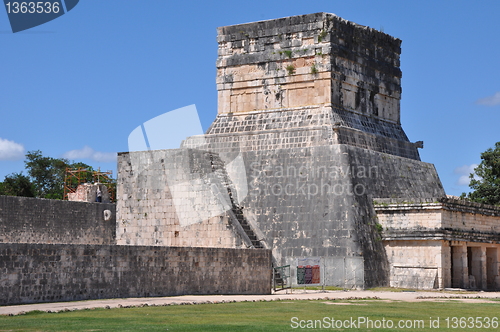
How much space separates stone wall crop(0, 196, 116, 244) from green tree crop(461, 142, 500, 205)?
17.3m

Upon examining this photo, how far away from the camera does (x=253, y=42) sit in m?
29.3

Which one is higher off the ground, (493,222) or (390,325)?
(493,222)

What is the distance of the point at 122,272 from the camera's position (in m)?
19.3

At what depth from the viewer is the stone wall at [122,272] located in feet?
56.7

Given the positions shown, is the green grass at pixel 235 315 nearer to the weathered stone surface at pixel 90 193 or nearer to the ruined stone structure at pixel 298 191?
the ruined stone structure at pixel 298 191

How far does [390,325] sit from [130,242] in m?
14.7

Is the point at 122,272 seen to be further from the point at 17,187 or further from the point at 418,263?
the point at 17,187

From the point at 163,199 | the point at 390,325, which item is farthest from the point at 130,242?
the point at 390,325

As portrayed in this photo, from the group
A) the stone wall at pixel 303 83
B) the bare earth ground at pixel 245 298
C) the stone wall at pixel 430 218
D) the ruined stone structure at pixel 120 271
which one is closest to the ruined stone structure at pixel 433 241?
the stone wall at pixel 430 218

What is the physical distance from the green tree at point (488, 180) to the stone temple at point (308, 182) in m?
9.00

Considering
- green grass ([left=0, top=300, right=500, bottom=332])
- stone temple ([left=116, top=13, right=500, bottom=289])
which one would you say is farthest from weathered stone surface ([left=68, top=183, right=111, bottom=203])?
green grass ([left=0, top=300, right=500, bottom=332])

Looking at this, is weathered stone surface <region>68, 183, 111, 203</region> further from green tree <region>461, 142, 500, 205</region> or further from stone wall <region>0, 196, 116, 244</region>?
green tree <region>461, 142, 500, 205</region>

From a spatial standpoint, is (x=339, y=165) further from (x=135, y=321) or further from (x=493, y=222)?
(x=135, y=321)

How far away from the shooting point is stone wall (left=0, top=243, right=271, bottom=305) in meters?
17.3
